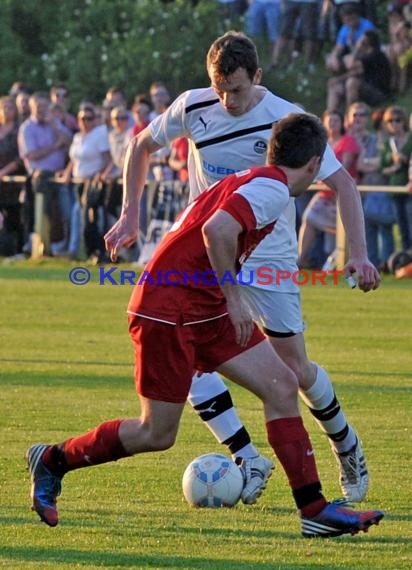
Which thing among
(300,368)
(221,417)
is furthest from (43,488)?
(300,368)

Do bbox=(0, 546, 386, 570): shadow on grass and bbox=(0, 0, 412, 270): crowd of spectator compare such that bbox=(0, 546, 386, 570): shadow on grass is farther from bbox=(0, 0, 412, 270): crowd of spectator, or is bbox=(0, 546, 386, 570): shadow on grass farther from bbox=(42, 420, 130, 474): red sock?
bbox=(0, 0, 412, 270): crowd of spectator

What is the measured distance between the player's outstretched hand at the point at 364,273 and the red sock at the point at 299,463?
2.73 ft

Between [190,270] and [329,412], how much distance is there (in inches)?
58.1

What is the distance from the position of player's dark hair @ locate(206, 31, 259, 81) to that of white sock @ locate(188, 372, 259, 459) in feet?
5.09

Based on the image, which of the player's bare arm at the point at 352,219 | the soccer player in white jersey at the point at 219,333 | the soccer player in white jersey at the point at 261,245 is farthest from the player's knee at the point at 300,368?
the soccer player in white jersey at the point at 219,333

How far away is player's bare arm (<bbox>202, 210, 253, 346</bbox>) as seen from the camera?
Answer: 643 cm

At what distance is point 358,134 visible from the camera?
20.2m

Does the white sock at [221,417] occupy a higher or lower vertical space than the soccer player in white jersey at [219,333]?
lower

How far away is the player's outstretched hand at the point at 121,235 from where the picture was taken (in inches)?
307

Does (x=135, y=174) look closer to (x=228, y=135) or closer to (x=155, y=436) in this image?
(x=228, y=135)

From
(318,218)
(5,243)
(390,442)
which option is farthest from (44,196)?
(390,442)

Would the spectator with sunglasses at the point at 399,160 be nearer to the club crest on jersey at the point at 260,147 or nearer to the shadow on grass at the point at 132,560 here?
the club crest on jersey at the point at 260,147

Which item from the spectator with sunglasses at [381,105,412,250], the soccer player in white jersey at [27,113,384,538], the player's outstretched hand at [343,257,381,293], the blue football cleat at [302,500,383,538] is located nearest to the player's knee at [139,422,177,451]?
the soccer player in white jersey at [27,113,384,538]

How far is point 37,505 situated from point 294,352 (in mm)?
1599
